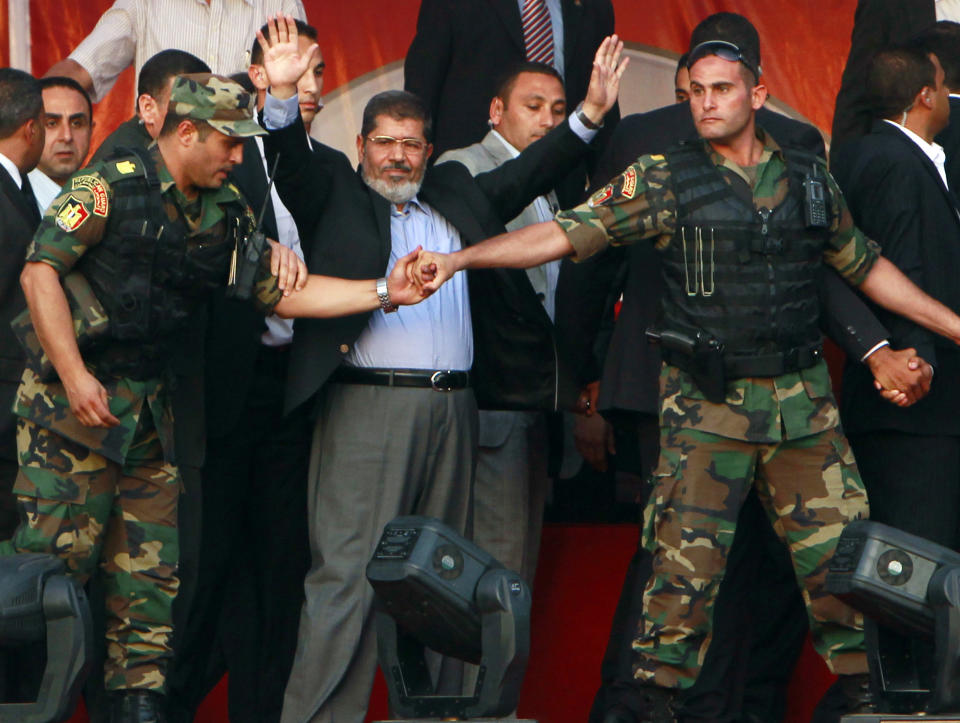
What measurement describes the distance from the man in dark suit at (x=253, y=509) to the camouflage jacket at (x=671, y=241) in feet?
3.44

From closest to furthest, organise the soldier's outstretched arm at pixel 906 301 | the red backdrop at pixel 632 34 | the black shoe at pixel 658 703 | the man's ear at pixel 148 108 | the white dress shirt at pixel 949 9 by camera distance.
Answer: the black shoe at pixel 658 703 → the soldier's outstretched arm at pixel 906 301 → the man's ear at pixel 148 108 → the white dress shirt at pixel 949 9 → the red backdrop at pixel 632 34

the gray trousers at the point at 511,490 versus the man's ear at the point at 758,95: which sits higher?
the man's ear at the point at 758,95

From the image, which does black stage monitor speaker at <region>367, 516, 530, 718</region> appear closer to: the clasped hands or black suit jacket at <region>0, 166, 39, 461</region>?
the clasped hands

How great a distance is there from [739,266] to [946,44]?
1358 millimetres

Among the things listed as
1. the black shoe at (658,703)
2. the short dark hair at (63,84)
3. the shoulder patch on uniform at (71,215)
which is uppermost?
the short dark hair at (63,84)

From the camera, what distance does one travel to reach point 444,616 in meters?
3.68

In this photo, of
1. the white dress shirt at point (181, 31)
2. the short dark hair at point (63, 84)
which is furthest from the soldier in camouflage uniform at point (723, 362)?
the white dress shirt at point (181, 31)

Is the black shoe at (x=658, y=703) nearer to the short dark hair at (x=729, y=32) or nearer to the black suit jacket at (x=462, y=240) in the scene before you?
the black suit jacket at (x=462, y=240)

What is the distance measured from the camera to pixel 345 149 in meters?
6.89

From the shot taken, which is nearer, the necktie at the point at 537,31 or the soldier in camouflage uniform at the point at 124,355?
the soldier in camouflage uniform at the point at 124,355

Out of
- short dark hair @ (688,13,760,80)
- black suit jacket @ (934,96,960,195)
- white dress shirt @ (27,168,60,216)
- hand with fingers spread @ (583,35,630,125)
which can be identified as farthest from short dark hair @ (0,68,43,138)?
black suit jacket @ (934,96,960,195)

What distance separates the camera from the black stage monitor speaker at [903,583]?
3.59m

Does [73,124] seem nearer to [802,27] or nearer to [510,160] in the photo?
[510,160]

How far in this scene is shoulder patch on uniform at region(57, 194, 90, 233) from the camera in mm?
3928
